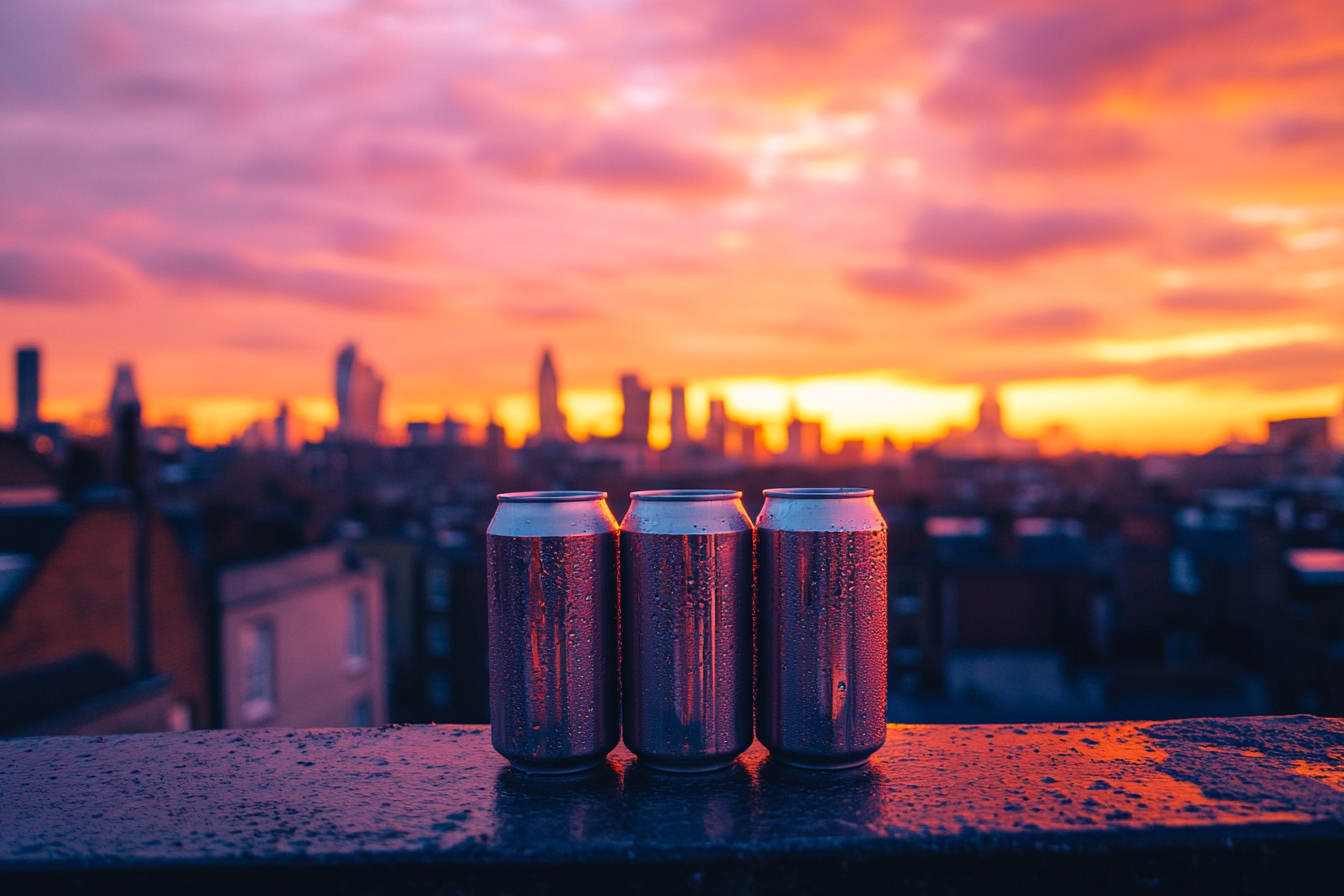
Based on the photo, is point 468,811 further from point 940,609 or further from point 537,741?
point 940,609

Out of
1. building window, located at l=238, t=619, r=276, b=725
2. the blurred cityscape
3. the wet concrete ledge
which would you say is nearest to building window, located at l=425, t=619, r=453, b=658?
the blurred cityscape

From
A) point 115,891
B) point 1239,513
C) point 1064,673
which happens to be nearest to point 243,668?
point 115,891

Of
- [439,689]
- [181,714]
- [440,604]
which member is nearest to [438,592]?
[440,604]

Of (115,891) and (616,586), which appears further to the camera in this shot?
(616,586)

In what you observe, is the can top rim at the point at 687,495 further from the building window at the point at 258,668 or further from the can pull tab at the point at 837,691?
the building window at the point at 258,668

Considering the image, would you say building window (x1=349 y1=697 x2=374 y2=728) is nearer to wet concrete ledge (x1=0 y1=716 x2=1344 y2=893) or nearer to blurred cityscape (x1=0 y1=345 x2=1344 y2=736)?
blurred cityscape (x1=0 y1=345 x2=1344 y2=736)

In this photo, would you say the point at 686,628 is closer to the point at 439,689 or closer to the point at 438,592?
the point at 438,592

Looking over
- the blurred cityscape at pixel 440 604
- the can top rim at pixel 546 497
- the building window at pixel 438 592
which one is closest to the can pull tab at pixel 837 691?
the can top rim at pixel 546 497
